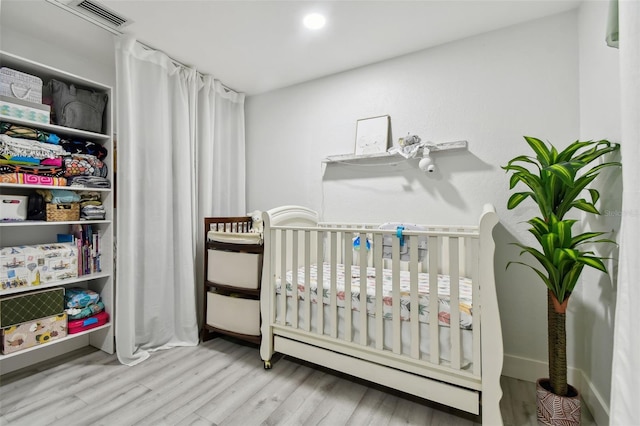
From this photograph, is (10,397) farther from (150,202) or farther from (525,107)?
(525,107)

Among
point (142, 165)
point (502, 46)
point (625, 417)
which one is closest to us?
point (625, 417)

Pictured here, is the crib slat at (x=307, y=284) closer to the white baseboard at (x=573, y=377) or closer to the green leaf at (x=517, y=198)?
the green leaf at (x=517, y=198)

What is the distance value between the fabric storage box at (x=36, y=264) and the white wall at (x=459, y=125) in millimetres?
1738

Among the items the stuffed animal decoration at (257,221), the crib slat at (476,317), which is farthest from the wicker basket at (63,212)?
the crib slat at (476,317)

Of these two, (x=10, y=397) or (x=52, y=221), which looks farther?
(x=52, y=221)

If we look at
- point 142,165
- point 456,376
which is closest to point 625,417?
point 456,376

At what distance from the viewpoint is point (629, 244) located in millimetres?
761

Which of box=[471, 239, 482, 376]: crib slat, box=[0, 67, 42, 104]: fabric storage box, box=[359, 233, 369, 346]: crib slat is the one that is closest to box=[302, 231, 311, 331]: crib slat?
box=[359, 233, 369, 346]: crib slat

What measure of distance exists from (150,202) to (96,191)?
1.36 ft

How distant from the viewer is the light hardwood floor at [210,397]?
1464 mm

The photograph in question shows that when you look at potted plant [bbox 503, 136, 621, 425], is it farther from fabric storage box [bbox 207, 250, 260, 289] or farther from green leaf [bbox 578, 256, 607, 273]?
fabric storage box [bbox 207, 250, 260, 289]

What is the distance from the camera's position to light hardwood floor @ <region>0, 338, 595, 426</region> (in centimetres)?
146

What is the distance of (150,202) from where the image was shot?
220 centimetres

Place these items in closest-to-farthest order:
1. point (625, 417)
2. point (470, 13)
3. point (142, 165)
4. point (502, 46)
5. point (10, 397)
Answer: point (625, 417), point (10, 397), point (470, 13), point (502, 46), point (142, 165)
